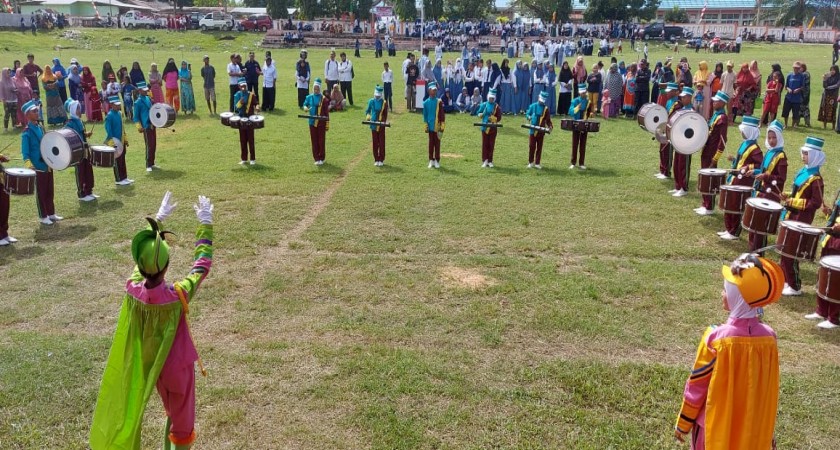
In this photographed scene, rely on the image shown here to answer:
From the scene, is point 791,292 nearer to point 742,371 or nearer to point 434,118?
point 742,371

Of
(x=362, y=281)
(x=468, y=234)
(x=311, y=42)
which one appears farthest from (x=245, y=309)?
(x=311, y=42)

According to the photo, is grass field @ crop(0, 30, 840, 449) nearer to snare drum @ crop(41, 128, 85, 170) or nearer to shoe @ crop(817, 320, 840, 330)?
shoe @ crop(817, 320, 840, 330)

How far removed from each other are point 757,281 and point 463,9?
237 feet

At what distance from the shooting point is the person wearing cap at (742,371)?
14.1 ft

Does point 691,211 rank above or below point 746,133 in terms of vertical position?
below

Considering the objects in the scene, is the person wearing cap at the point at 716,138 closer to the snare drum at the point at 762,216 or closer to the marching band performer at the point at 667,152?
the marching band performer at the point at 667,152

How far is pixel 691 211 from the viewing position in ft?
42.0

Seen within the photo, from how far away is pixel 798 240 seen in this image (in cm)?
809

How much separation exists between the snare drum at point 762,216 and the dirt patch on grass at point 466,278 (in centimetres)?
367

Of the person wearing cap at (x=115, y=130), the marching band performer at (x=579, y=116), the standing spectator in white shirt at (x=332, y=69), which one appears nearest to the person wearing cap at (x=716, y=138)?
the marching band performer at (x=579, y=116)

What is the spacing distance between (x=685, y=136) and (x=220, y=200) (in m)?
9.39

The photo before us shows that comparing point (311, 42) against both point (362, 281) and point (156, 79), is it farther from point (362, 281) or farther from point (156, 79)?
point (362, 281)

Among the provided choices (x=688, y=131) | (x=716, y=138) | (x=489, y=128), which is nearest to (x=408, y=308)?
(x=688, y=131)

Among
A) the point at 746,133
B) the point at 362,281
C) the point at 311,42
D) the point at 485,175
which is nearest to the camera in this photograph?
the point at 362,281
